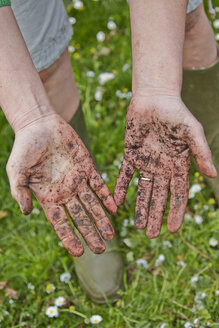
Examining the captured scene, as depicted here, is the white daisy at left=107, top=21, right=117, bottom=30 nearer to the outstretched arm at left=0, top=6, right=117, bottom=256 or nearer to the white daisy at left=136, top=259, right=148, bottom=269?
the outstretched arm at left=0, top=6, right=117, bottom=256

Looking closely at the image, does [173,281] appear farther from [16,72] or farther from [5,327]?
[16,72]

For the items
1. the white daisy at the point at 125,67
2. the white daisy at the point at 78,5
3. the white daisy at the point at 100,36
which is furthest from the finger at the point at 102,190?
the white daisy at the point at 78,5

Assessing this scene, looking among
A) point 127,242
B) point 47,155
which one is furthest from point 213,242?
point 47,155

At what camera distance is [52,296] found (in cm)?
183

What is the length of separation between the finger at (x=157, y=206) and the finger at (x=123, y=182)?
0.40 feet

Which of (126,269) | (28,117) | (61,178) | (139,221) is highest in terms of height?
(28,117)

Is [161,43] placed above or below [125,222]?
above

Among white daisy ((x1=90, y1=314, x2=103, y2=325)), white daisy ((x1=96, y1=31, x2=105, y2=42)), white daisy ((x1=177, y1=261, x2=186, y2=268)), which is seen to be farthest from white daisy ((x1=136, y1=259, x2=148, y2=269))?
white daisy ((x1=96, y1=31, x2=105, y2=42))

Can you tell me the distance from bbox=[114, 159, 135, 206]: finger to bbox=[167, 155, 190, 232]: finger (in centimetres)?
20

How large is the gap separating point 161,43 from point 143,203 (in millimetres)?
669

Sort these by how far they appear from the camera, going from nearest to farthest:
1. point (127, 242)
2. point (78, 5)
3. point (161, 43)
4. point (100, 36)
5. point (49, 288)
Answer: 1. point (161, 43)
2. point (49, 288)
3. point (127, 242)
4. point (100, 36)
5. point (78, 5)

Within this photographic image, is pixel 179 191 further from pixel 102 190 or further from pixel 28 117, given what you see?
pixel 28 117

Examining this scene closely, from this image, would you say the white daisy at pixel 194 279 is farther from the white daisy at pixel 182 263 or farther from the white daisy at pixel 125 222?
the white daisy at pixel 125 222

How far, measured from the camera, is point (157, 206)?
5.10 ft
